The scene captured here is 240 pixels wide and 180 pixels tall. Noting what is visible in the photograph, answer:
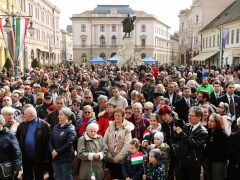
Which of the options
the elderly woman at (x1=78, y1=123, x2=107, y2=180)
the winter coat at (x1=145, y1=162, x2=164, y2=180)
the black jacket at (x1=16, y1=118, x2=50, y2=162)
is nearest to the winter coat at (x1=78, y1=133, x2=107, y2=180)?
the elderly woman at (x1=78, y1=123, x2=107, y2=180)

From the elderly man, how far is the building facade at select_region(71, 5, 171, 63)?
77.2m

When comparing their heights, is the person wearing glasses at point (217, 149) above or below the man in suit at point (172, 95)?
below

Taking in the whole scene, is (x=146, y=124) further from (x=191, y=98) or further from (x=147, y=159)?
(x=191, y=98)

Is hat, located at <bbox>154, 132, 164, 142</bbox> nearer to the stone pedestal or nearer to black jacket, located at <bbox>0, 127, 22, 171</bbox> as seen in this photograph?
black jacket, located at <bbox>0, 127, 22, 171</bbox>

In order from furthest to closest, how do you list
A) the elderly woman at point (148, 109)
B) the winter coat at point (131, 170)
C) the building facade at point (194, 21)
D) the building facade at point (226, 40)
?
the building facade at point (194, 21)
the building facade at point (226, 40)
the elderly woman at point (148, 109)
the winter coat at point (131, 170)

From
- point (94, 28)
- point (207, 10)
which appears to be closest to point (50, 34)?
point (94, 28)

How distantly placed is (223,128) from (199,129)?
1.82 feet

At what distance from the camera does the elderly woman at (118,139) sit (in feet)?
19.4

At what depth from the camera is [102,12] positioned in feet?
276

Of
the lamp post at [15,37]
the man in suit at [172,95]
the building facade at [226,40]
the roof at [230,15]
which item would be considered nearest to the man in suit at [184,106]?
the man in suit at [172,95]

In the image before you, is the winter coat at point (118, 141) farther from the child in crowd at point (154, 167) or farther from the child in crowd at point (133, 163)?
the child in crowd at point (154, 167)

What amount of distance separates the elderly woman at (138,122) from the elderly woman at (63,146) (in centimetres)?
150

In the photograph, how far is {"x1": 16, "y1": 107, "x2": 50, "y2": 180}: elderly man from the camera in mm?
5949

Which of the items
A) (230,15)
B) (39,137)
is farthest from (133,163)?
(230,15)
